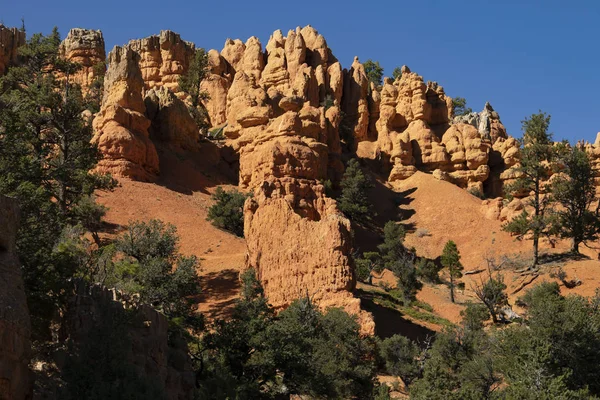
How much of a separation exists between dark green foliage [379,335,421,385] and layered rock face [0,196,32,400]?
17551 millimetres

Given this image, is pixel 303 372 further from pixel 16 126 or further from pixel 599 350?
pixel 16 126

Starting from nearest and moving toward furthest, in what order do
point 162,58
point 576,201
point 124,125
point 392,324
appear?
point 392,324 < point 576,201 < point 124,125 < point 162,58

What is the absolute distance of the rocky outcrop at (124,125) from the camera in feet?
147

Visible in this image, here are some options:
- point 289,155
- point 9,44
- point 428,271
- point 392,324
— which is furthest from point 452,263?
point 9,44

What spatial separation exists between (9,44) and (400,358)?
49.1 metres

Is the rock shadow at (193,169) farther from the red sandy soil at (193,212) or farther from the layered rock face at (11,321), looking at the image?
the layered rock face at (11,321)

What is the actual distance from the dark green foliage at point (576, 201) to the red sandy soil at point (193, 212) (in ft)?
66.7

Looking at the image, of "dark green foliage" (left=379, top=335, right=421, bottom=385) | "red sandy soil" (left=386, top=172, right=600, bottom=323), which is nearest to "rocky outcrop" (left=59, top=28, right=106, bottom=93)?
"red sandy soil" (left=386, top=172, right=600, bottom=323)

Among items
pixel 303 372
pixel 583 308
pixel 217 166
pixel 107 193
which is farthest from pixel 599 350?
pixel 217 166

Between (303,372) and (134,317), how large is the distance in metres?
8.66

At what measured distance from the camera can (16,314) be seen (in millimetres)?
12531

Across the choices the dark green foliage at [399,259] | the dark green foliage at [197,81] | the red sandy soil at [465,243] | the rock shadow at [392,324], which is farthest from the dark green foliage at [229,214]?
the dark green foliage at [197,81]

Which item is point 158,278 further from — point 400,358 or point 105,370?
point 105,370

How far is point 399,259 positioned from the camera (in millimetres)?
44719
